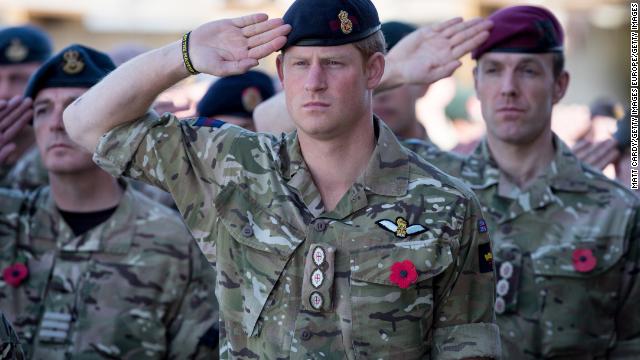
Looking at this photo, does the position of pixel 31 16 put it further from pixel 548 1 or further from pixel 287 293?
pixel 287 293

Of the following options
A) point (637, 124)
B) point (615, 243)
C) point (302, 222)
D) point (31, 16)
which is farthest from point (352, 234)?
point (31, 16)

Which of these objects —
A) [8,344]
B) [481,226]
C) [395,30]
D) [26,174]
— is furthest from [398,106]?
[8,344]

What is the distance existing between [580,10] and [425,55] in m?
19.8

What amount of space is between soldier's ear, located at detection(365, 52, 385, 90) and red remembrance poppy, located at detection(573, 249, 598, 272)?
179 centimetres

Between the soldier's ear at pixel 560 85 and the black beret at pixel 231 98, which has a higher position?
the soldier's ear at pixel 560 85

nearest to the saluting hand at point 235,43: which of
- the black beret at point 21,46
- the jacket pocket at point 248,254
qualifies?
the jacket pocket at point 248,254

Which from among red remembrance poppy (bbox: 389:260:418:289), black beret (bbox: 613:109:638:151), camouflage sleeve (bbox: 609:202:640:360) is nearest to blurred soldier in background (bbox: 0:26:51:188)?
red remembrance poppy (bbox: 389:260:418:289)

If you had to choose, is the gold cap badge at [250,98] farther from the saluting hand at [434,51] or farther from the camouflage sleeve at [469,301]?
the camouflage sleeve at [469,301]

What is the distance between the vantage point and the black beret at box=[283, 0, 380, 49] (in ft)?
15.3

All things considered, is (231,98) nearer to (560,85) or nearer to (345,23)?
(560,85)

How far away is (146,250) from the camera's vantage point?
6.37 meters

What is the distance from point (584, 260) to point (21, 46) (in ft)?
13.5

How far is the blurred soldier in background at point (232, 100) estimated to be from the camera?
→ 7.93 metres

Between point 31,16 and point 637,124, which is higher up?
point 637,124
